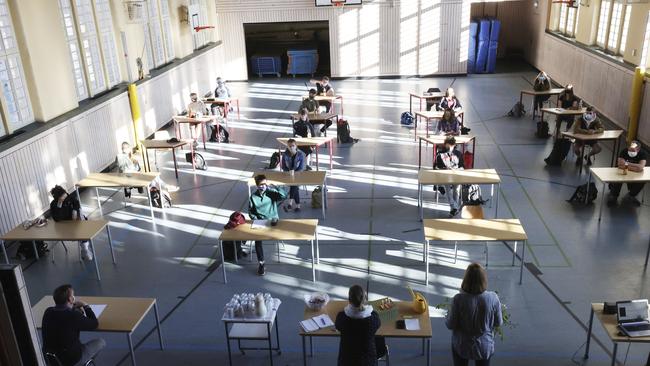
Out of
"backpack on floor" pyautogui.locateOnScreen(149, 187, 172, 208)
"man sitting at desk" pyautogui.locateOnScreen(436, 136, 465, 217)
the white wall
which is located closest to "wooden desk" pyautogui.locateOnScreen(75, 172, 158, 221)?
"backpack on floor" pyautogui.locateOnScreen(149, 187, 172, 208)

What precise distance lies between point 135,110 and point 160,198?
4922mm

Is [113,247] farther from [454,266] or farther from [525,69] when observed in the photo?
[525,69]

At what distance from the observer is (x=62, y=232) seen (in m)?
9.11

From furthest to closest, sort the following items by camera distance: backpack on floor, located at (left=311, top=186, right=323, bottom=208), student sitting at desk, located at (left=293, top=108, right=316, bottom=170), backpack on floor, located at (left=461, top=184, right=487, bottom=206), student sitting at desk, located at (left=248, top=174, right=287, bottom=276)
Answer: student sitting at desk, located at (left=293, top=108, right=316, bottom=170) < backpack on floor, located at (left=311, top=186, right=323, bottom=208) < backpack on floor, located at (left=461, top=184, right=487, bottom=206) < student sitting at desk, located at (left=248, top=174, right=287, bottom=276)

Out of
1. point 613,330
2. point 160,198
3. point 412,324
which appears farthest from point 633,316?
point 160,198

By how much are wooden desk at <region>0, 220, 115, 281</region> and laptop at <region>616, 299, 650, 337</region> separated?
7.51m

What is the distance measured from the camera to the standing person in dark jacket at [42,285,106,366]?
19.2 ft

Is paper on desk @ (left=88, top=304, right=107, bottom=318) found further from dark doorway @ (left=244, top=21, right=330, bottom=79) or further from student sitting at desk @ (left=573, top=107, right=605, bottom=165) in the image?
dark doorway @ (left=244, top=21, right=330, bottom=79)

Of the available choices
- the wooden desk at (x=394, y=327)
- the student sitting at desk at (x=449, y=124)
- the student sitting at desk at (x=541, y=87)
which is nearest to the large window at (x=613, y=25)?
the student sitting at desk at (x=541, y=87)

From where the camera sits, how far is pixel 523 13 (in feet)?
93.1

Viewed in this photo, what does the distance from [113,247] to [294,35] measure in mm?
22166

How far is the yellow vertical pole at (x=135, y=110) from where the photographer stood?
51.8ft

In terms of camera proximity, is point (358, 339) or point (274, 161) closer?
point (358, 339)

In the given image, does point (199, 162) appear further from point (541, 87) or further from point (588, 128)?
point (541, 87)
